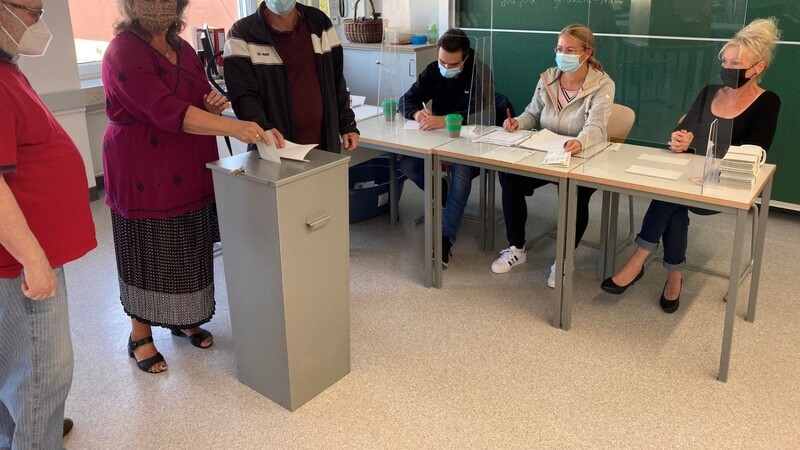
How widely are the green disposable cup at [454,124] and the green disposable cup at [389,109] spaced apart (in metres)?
0.35

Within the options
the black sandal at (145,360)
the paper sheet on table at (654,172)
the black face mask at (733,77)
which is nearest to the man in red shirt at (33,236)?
the black sandal at (145,360)

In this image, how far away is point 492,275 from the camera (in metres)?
3.33

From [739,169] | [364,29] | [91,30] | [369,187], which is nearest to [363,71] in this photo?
[364,29]

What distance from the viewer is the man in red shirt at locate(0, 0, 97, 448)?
5.25 feet

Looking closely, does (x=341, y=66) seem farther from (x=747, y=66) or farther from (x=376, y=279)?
(x=747, y=66)

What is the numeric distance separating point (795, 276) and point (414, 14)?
2.77 metres

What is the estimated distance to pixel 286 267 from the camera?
7.00ft

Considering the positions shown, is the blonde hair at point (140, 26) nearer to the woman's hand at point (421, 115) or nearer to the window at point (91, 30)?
the woman's hand at point (421, 115)

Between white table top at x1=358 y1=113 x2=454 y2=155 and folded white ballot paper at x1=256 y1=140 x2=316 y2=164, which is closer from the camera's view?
folded white ballot paper at x1=256 y1=140 x2=316 y2=164

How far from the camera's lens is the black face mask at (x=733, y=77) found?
2.60 meters

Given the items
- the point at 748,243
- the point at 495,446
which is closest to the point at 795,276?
the point at 748,243

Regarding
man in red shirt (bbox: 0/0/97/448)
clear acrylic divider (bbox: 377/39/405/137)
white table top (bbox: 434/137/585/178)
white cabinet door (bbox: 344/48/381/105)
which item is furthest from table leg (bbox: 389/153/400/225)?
man in red shirt (bbox: 0/0/97/448)

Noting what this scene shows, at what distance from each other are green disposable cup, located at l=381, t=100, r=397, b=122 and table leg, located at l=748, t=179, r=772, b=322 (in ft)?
5.60

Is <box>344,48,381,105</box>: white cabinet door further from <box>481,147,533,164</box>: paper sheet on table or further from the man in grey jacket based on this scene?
the man in grey jacket
